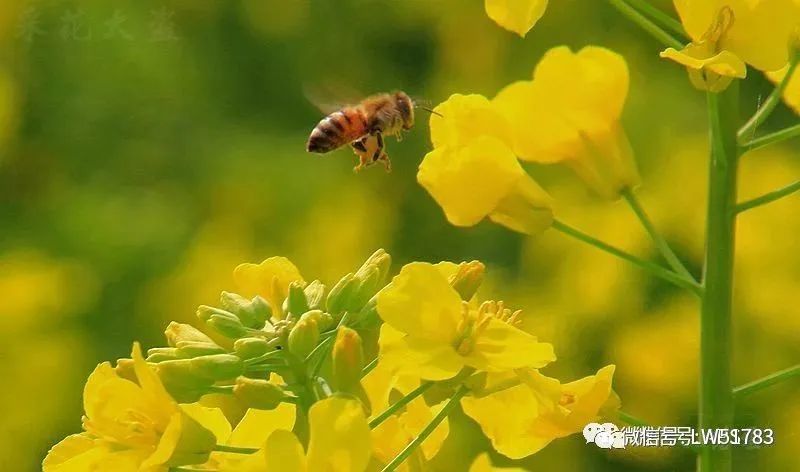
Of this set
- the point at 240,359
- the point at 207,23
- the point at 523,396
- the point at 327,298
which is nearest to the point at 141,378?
the point at 240,359

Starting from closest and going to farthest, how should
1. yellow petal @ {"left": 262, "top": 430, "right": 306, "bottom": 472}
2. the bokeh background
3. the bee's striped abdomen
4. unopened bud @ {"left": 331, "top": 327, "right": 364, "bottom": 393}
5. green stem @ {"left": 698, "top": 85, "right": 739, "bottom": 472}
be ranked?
yellow petal @ {"left": 262, "top": 430, "right": 306, "bottom": 472}, unopened bud @ {"left": 331, "top": 327, "right": 364, "bottom": 393}, green stem @ {"left": 698, "top": 85, "right": 739, "bottom": 472}, the bee's striped abdomen, the bokeh background

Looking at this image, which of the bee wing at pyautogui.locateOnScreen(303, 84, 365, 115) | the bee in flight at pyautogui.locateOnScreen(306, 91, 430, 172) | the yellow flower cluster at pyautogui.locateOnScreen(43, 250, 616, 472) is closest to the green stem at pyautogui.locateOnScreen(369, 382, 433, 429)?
the yellow flower cluster at pyautogui.locateOnScreen(43, 250, 616, 472)

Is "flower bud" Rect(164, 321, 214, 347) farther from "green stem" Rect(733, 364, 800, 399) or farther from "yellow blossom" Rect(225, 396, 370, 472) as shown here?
"green stem" Rect(733, 364, 800, 399)

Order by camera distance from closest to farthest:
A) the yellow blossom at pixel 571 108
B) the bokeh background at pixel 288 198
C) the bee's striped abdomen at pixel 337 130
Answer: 1. the yellow blossom at pixel 571 108
2. the bee's striped abdomen at pixel 337 130
3. the bokeh background at pixel 288 198

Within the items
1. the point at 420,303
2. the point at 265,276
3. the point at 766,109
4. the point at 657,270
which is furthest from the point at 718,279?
the point at 265,276

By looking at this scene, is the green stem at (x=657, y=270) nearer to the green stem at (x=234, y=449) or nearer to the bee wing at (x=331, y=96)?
the green stem at (x=234, y=449)

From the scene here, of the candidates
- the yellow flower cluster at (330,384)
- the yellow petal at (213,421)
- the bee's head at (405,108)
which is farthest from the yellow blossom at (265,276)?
the bee's head at (405,108)
